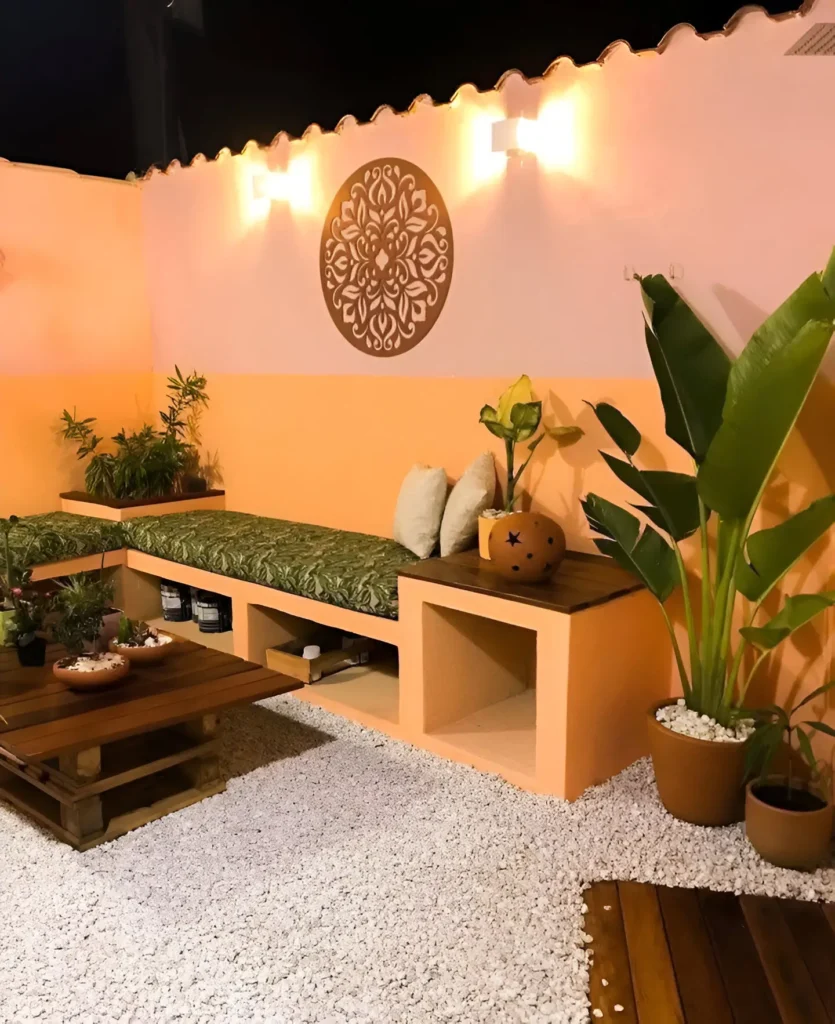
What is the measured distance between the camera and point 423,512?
3545 millimetres

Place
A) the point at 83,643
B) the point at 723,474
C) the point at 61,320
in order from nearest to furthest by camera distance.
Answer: the point at 723,474 → the point at 83,643 → the point at 61,320

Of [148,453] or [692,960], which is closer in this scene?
[692,960]

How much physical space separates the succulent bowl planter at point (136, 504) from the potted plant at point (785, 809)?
10.3 ft

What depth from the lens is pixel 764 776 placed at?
101 inches

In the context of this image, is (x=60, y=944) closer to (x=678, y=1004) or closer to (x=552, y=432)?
(x=678, y=1004)

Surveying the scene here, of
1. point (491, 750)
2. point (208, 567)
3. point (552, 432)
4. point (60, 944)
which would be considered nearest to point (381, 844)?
point (491, 750)

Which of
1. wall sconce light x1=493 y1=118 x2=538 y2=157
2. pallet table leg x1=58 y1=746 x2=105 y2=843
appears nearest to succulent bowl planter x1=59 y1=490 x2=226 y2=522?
pallet table leg x1=58 y1=746 x2=105 y2=843

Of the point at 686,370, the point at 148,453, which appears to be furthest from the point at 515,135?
the point at 148,453

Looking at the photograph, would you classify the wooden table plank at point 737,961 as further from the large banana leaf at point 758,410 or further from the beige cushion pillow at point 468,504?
the beige cushion pillow at point 468,504

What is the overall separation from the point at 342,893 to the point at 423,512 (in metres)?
1.58

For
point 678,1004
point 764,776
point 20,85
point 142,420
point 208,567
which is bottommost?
point 678,1004

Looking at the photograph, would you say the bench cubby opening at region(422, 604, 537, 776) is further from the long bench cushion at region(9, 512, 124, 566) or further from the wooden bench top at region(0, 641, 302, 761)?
the long bench cushion at region(9, 512, 124, 566)

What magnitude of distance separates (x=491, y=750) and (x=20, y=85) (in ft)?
14.1

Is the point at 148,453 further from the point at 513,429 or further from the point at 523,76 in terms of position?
the point at 523,76
